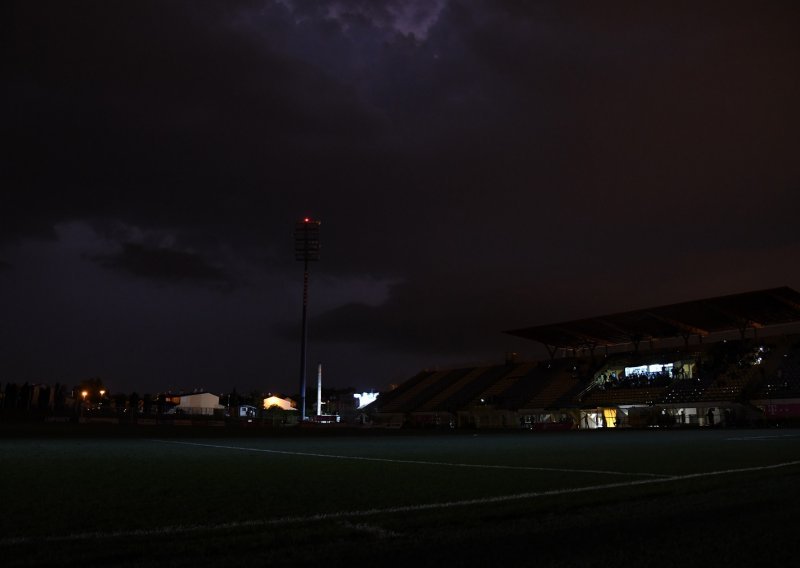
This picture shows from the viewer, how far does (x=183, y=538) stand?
175 inches

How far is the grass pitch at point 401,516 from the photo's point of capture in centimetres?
388

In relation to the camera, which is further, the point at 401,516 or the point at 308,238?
the point at 308,238

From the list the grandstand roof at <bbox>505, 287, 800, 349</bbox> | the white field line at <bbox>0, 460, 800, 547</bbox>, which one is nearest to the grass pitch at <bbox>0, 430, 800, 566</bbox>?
the white field line at <bbox>0, 460, 800, 547</bbox>

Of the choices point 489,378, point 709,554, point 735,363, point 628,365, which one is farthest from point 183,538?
point 489,378

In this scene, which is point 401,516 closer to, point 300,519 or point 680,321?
point 300,519

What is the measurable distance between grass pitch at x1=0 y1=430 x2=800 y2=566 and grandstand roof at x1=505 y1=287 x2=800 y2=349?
120 feet

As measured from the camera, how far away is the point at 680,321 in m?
47.2

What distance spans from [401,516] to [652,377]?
4760cm

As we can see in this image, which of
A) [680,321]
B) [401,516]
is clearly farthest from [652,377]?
[401,516]

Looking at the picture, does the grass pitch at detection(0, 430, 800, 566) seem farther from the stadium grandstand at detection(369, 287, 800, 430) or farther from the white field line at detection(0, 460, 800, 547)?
the stadium grandstand at detection(369, 287, 800, 430)

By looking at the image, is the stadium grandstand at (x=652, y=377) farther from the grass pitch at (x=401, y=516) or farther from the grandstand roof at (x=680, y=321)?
the grass pitch at (x=401, y=516)

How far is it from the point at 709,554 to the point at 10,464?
10.3 metres

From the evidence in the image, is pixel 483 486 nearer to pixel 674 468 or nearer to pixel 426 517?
pixel 426 517

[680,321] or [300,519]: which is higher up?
[680,321]
